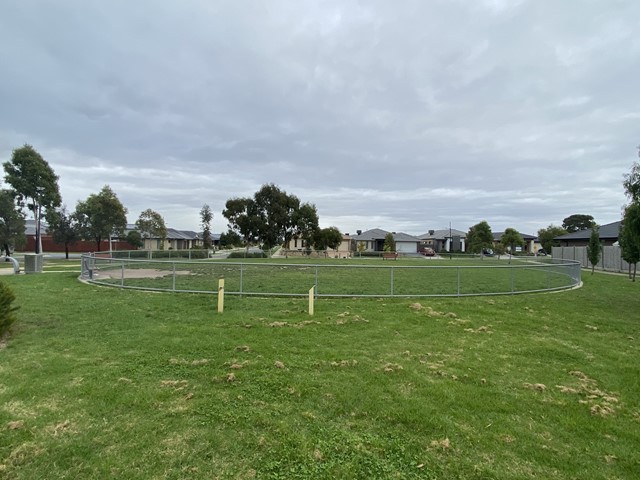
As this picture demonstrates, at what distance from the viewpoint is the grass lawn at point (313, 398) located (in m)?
3.24

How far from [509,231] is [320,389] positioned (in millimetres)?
64816

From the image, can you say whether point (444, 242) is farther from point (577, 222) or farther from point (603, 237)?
point (603, 237)

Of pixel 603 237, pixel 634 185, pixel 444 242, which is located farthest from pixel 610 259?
pixel 444 242

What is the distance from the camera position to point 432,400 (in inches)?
178

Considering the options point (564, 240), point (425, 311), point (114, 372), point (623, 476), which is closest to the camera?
point (623, 476)

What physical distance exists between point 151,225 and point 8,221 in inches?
804

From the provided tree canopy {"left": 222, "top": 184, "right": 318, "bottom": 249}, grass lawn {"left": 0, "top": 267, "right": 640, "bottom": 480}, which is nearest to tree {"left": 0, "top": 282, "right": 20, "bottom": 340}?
grass lawn {"left": 0, "top": 267, "right": 640, "bottom": 480}

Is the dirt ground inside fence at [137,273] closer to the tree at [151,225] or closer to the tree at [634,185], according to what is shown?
the tree at [634,185]

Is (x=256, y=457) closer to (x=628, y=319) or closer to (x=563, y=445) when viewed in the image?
(x=563, y=445)

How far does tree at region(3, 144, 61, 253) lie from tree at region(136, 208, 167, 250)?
1667 centimetres

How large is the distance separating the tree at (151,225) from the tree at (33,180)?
656 inches

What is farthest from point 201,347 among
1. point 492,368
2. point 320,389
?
point 492,368

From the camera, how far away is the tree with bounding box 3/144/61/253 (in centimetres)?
3484

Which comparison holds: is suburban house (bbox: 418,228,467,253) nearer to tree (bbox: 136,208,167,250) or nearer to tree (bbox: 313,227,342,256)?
tree (bbox: 313,227,342,256)
